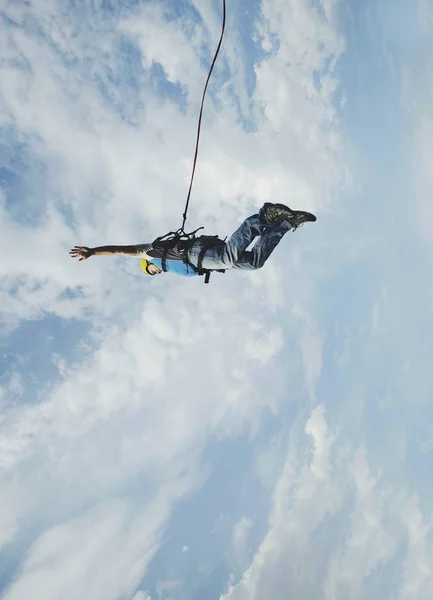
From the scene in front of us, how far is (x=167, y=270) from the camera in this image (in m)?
8.30

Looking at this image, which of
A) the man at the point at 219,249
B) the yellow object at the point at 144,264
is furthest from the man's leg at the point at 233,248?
the yellow object at the point at 144,264

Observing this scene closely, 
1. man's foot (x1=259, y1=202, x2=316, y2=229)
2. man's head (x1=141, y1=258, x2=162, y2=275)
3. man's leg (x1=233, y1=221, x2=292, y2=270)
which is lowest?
man's leg (x1=233, y1=221, x2=292, y2=270)

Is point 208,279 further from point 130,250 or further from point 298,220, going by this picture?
point 298,220

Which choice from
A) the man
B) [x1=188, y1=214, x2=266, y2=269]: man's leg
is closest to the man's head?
the man

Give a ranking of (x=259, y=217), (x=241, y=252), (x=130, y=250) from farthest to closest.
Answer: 1. (x=130, y=250)
2. (x=241, y=252)
3. (x=259, y=217)

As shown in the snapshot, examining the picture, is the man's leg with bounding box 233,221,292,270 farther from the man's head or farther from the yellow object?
the yellow object

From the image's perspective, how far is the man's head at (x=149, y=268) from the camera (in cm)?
843

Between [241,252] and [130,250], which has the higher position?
[130,250]

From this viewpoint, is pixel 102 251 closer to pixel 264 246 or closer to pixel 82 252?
pixel 82 252

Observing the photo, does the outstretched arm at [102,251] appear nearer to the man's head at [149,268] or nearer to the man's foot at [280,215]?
the man's head at [149,268]

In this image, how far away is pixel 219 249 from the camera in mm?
7262

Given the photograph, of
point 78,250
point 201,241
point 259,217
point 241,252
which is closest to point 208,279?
point 201,241

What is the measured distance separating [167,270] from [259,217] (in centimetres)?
297

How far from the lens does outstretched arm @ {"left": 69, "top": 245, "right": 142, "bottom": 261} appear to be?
7809mm
